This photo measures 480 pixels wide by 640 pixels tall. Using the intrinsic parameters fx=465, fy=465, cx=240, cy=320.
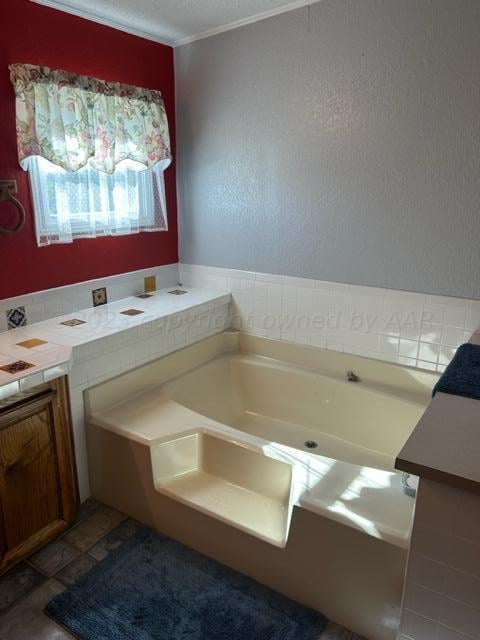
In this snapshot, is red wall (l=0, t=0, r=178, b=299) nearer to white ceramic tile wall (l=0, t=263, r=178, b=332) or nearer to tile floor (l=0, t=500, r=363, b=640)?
white ceramic tile wall (l=0, t=263, r=178, b=332)

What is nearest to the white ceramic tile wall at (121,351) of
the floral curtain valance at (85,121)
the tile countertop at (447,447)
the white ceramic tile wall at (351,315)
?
the white ceramic tile wall at (351,315)

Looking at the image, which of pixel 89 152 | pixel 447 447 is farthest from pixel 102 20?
pixel 447 447

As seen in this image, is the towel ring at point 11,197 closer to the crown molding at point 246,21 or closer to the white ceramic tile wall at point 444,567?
the crown molding at point 246,21

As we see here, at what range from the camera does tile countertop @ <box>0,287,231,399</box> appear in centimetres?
171

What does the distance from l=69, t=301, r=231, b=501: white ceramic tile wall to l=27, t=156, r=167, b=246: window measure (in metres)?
0.58

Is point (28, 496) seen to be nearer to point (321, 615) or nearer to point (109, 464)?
point (109, 464)

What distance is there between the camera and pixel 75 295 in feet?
7.93

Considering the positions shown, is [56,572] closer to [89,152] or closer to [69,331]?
[69,331]

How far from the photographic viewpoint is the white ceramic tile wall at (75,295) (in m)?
2.20

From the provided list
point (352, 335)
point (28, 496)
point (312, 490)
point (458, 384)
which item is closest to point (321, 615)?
point (312, 490)

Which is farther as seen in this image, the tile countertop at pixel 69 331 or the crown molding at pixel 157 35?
the crown molding at pixel 157 35

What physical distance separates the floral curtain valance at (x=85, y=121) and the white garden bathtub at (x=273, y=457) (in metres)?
1.06

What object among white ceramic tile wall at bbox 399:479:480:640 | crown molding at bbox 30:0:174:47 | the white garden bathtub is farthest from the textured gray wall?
white ceramic tile wall at bbox 399:479:480:640

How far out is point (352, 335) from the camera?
247 centimetres
